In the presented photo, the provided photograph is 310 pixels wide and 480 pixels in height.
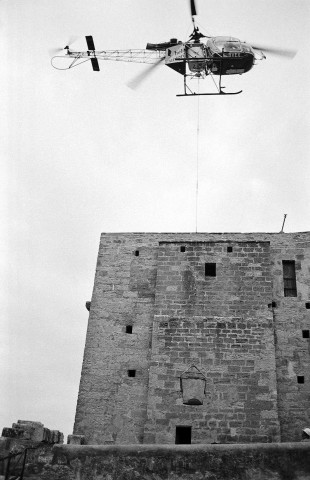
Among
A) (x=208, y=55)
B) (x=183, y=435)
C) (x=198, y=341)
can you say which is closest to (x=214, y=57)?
(x=208, y=55)

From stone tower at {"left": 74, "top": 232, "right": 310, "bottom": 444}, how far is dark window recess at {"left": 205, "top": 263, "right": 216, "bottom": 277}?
4 centimetres

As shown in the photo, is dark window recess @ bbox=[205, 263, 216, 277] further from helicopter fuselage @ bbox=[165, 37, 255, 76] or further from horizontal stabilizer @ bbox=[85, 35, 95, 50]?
horizontal stabilizer @ bbox=[85, 35, 95, 50]

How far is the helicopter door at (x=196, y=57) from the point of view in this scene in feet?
64.6

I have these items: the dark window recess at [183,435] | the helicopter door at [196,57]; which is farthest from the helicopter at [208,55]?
the dark window recess at [183,435]

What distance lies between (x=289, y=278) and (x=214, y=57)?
9.85 metres

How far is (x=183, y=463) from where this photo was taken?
866 centimetres

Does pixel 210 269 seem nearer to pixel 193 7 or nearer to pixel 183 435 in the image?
pixel 183 435

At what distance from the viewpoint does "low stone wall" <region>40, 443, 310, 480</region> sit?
27.8ft

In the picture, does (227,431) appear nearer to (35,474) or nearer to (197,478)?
(197,478)

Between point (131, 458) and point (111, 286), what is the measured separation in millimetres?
8156

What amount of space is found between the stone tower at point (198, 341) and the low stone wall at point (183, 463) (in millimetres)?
4932

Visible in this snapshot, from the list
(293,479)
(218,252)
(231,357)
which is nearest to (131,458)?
(293,479)

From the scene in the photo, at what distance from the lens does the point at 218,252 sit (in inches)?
641

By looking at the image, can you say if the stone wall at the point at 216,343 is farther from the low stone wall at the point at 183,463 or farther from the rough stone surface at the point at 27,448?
the rough stone surface at the point at 27,448
